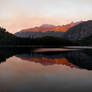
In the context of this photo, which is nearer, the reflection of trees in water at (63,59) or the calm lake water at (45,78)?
the calm lake water at (45,78)

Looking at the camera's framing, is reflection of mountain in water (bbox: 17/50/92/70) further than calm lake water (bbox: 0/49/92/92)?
Yes

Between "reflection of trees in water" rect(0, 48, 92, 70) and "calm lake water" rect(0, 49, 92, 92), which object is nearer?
"calm lake water" rect(0, 49, 92, 92)

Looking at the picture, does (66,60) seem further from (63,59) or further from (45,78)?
(45,78)

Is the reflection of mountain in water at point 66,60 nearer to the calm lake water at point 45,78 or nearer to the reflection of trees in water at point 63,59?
the reflection of trees in water at point 63,59

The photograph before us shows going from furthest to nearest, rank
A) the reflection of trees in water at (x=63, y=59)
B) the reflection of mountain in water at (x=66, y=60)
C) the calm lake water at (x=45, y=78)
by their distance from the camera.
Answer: the reflection of trees in water at (x=63, y=59), the reflection of mountain in water at (x=66, y=60), the calm lake water at (x=45, y=78)

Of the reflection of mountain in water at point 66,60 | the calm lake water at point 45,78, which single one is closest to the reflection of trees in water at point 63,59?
the reflection of mountain in water at point 66,60

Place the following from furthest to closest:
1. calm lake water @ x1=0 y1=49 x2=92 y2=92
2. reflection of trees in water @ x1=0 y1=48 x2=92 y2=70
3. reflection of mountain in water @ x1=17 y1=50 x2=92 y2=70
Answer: reflection of trees in water @ x1=0 y1=48 x2=92 y2=70
reflection of mountain in water @ x1=17 y1=50 x2=92 y2=70
calm lake water @ x1=0 y1=49 x2=92 y2=92

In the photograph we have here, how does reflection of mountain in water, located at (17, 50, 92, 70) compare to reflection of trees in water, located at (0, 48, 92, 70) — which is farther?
reflection of trees in water, located at (0, 48, 92, 70)

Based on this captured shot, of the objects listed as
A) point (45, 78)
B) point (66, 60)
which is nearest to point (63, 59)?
point (66, 60)

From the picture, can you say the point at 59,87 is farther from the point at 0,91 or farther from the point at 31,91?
the point at 0,91

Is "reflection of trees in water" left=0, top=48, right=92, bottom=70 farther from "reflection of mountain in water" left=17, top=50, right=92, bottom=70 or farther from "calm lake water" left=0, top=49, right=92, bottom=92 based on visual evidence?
"calm lake water" left=0, top=49, right=92, bottom=92

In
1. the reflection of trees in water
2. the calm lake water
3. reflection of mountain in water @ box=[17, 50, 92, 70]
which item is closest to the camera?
the calm lake water

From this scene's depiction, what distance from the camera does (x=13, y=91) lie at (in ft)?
54.7

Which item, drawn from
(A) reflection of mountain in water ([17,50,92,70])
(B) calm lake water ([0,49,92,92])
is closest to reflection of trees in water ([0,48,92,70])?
(A) reflection of mountain in water ([17,50,92,70])
